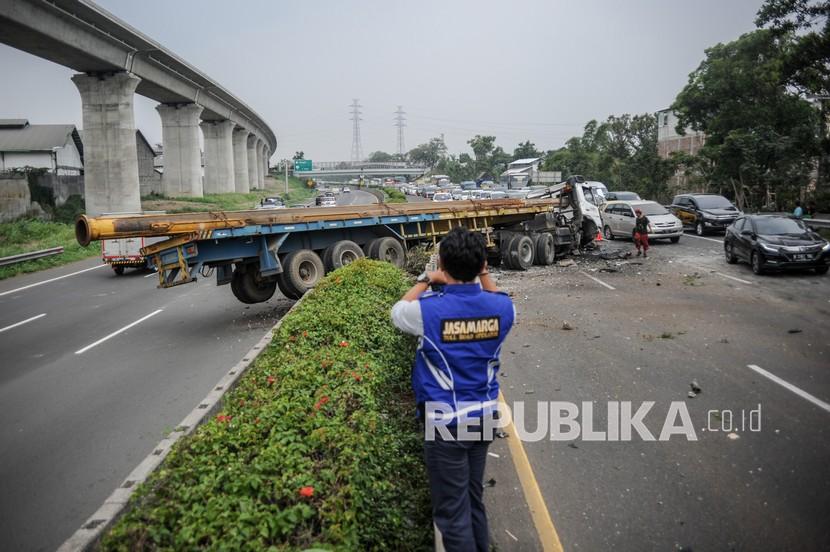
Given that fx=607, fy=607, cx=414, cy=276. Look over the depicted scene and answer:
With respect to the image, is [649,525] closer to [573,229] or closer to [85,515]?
[85,515]

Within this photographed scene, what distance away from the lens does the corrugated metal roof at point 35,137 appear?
46531mm

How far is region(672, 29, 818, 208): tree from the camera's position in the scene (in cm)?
3070

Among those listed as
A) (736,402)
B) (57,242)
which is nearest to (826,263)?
(736,402)

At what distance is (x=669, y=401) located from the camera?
22.9ft

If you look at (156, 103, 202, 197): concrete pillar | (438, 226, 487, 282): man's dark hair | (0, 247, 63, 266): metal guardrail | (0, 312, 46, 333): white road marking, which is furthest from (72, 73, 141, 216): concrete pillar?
(438, 226, 487, 282): man's dark hair

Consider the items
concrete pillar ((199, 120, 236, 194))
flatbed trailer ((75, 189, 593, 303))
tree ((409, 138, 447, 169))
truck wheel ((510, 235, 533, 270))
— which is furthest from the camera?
tree ((409, 138, 447, 169))

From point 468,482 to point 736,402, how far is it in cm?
481

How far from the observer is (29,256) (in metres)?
21.9

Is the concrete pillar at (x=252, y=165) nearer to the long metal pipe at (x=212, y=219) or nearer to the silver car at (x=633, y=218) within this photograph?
the silver car at (x=633, y=218)

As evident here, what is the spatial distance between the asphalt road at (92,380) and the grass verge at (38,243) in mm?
5632

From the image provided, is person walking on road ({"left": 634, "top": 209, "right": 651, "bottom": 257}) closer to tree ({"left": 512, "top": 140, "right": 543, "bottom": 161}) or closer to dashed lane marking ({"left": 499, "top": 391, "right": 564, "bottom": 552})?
dashed lane marking ({"left": 499, "top": 391, "right": 564, "bottom": 552})

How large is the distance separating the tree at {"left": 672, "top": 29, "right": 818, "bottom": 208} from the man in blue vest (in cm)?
2937

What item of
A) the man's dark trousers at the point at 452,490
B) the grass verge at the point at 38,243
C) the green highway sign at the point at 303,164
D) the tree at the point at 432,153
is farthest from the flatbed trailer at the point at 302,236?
the tree at the point at 432,153

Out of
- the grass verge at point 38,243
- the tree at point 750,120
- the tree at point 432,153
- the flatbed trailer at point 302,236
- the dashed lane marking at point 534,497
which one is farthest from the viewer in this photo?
the tree at point 432,153
